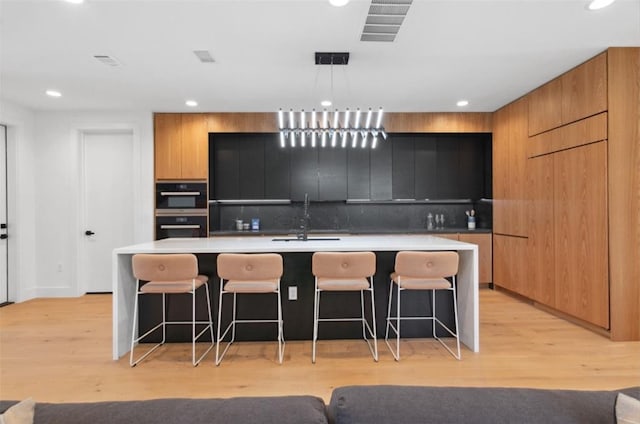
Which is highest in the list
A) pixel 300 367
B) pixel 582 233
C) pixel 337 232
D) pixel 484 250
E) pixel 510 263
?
pixel 582 233

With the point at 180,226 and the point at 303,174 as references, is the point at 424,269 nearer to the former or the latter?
the point at 303,174

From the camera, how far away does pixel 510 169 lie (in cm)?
493

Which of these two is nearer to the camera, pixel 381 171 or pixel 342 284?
pixel 342 284

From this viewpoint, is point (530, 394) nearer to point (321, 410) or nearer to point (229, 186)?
point (321, 410)

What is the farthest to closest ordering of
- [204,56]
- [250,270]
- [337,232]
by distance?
[337,232] → [204,56] → [250,270]

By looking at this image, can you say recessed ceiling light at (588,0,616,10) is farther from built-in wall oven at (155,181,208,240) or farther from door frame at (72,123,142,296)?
door frame at (72,123,142,296)

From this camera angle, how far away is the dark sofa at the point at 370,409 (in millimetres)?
903

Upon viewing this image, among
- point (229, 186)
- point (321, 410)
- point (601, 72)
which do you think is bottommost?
point (321, 410)

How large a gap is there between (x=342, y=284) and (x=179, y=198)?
133 inches

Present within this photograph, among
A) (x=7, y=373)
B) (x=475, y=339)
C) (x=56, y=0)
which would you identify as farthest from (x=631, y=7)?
(x=7, y=373)

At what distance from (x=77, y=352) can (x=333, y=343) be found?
2.26 meters

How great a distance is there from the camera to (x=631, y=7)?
2590 mm

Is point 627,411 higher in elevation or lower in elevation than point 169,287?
higher

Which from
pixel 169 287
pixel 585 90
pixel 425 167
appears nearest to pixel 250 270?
pixel 169 287
